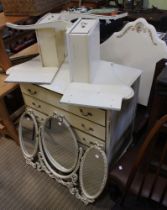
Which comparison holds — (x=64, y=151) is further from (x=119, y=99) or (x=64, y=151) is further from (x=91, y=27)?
(x=91, y=27)

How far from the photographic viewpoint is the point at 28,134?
1.57 metres

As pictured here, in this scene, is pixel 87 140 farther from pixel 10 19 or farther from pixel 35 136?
pixel 10 19

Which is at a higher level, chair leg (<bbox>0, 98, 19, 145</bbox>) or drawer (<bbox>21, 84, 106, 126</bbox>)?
drawer (<bbox>21, 84, 106, 126</bbox>)

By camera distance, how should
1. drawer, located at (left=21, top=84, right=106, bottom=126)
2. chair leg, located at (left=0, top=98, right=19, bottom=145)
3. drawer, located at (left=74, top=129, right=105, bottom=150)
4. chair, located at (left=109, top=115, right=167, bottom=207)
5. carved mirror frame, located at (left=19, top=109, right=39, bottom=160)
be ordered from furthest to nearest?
chair leg, located at (left=0, top=98, right=19, bottom=145) → carved mirror frame, located at (left=19, top=109, right=39, bottom=160) → drawer, located at (left=74, top=129, right=105, bottom=150) → drawer, located at (left=21, top=84, right=106, bottom=126) → chair, located at (left=109, top=115, right=167, bottom=207)

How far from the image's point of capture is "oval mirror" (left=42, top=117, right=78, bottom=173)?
1329mm

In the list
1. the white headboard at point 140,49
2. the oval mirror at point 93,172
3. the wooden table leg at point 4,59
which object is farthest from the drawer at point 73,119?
the white headboard at point 140,49

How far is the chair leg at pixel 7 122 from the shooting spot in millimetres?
1580

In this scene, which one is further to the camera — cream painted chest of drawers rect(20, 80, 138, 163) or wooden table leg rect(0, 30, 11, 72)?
wooden table leg rect(0, 30, 11, 72)

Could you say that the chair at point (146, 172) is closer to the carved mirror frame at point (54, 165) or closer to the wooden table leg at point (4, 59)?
the carved mirror frame at point (54, 165)

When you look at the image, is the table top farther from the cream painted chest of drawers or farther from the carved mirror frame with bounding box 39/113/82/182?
the carved mirror frame with bounding box 39/113/82/182

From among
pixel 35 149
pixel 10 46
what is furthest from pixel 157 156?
pixel 10 46

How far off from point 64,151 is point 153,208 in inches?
25.9

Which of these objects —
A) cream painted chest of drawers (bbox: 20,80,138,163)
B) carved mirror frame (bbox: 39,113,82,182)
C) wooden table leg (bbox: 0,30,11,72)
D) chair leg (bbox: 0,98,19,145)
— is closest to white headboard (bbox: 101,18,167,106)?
cream painted chest of drawers (bbox: 20,80,138,163)

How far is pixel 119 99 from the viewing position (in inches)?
39.1
